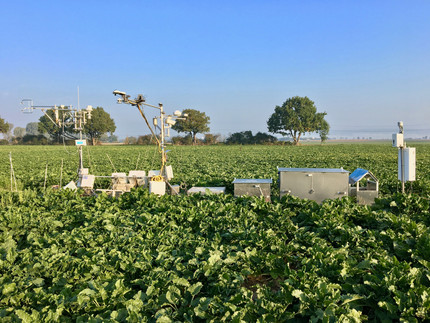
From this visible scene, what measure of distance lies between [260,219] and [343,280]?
292 centimetres

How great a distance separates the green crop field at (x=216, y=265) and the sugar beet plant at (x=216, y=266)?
2 centimetres

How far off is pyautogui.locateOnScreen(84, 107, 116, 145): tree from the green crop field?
291 ft

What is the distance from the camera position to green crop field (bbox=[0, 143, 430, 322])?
3.48 metres

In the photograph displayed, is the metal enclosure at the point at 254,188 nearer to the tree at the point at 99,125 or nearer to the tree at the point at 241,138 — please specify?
the tree at the point at 241,138

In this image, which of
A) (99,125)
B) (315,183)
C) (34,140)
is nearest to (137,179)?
(315,183)

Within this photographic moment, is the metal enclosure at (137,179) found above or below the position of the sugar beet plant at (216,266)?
above

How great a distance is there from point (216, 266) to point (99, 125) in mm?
97420

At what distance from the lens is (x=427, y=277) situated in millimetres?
3928

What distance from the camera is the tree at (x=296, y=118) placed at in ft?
284

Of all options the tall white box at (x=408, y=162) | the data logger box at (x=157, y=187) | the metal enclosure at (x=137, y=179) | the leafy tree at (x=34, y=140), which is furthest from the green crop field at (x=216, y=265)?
the leafy tree at (x=34, y=140)

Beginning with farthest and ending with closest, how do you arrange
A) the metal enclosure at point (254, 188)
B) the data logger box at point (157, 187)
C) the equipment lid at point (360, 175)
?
the data logger box at point (157, 187)
the metal enclosure at point (254, 188)
the equipment lid at point (360, 175)

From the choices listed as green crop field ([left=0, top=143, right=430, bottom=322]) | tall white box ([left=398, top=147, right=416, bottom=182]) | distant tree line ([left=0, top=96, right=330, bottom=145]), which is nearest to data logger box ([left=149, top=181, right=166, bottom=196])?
green crop field ([left=0, top=143, right=430, bottom=322])

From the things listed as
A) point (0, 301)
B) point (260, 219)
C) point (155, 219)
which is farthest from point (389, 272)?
point (0, 301)

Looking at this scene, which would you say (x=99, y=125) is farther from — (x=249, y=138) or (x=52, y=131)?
(x=249, y=138)
